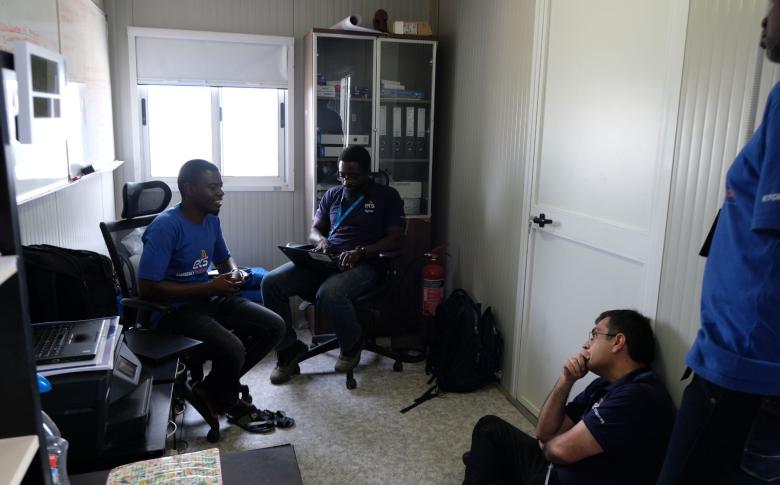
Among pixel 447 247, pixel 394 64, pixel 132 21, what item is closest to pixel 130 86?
pixel 132 21

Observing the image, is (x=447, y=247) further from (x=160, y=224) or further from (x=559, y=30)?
(x=160, y=224)

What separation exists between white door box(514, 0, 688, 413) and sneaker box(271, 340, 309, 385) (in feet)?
3.98

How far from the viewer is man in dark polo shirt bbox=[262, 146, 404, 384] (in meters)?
3.14

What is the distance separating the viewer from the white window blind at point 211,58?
12.3 ft

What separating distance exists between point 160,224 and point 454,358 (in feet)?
5.42

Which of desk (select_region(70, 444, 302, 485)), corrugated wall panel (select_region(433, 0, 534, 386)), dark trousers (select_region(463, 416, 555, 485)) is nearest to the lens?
desk (select_region(70, 444, 302, 485))

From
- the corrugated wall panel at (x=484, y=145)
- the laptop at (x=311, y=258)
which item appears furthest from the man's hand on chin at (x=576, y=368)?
the laptop at (x=311, y=258)

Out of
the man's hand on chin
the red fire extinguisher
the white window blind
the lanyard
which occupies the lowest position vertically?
the red fire extinguisher

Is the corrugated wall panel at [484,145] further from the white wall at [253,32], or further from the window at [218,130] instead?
the window at [218,130]

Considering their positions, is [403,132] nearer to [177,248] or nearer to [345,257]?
[345,257]

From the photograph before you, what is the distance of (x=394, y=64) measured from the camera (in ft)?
12.6

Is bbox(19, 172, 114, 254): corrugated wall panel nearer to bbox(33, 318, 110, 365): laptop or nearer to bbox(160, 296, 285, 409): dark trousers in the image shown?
bbox(33, 318, 110, 365): laptop

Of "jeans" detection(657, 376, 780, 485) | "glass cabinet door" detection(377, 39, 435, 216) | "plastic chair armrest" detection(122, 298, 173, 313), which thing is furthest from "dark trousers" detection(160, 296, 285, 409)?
"jeans" detection(657, 376, 780, 485)

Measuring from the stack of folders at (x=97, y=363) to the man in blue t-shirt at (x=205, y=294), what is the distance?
865mm
